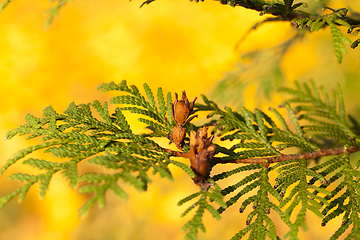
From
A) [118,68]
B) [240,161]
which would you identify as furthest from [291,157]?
[118,68]

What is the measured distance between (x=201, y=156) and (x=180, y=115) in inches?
5.0

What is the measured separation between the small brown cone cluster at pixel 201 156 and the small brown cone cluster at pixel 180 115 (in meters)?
0.05

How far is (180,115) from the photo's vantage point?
554 millimetres

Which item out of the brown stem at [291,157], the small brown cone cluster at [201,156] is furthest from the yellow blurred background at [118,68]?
the small brown cone cluster at [201,156]

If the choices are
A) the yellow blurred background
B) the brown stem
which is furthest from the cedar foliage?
the yellow blurred background

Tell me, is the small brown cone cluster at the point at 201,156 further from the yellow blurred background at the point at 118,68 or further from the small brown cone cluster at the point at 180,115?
the yellow blurred background at the point at 118,68

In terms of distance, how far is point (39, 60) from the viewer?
249cm

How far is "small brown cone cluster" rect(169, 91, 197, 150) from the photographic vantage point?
1.74 ft

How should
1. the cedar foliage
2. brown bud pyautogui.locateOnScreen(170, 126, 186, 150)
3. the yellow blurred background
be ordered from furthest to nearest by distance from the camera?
1. the yellow blurred background
2. brown bud pyautogui.locateOnScreen(170, 126, 186, 150)
3. the cedar foliage

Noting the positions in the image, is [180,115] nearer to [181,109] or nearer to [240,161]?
[181,109]

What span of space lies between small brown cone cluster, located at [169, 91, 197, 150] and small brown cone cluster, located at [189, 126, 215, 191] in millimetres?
52

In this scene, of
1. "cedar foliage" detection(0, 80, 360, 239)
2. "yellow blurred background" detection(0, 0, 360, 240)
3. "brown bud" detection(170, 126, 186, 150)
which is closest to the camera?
"cedar foliage" detection(0, 80, 360, 239)

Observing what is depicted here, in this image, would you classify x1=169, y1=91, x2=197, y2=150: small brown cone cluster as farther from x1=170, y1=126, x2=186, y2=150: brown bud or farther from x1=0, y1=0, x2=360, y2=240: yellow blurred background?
x1=0, y1=0, x2=360, y2=240: yellow blurred background

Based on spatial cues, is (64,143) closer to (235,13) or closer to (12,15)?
(235,13)
